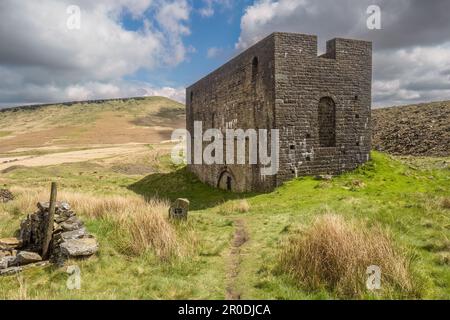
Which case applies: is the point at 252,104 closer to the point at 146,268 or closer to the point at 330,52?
the point at 330,52

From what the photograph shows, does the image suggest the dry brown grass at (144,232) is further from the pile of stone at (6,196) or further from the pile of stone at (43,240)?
the pile of stone at (6,196)

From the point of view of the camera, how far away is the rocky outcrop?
3241 centimetres

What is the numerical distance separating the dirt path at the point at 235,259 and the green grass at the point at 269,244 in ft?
0.35

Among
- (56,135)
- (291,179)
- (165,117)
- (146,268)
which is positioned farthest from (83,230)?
(165,117)

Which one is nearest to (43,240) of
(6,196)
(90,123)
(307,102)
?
(6,196)

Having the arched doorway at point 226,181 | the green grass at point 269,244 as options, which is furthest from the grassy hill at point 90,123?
the green grass at point 269,244

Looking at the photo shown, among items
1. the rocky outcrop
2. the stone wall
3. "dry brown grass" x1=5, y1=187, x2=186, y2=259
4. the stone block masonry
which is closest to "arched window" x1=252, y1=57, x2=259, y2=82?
the stone block masonry

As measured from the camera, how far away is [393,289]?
5.80 m

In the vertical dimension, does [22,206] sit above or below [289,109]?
below

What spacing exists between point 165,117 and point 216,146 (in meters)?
119

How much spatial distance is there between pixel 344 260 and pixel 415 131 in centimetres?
3580

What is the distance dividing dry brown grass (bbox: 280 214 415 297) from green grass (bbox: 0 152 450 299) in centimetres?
20

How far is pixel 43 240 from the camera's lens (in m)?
9.98

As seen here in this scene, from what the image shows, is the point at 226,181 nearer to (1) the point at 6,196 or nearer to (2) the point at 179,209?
(2) the point at 179,209
